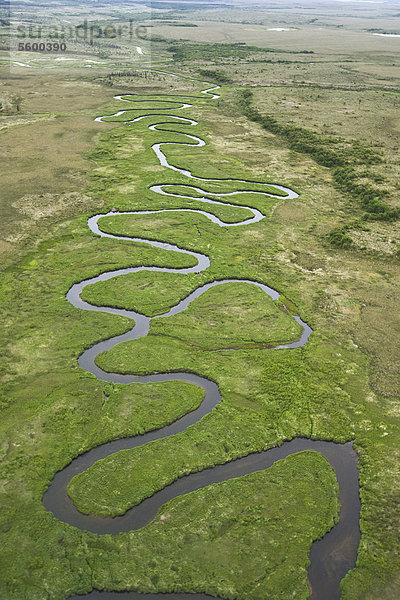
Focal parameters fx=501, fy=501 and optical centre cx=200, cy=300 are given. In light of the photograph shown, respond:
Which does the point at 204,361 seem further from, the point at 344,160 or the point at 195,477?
the point at 344,160

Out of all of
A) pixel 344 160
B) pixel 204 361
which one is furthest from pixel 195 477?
pixel 344 160

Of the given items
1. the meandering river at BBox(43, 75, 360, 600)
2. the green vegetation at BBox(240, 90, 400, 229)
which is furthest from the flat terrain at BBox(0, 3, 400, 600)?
the meandering river at BBox(43, 75, 360, 600)

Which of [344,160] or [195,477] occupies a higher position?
[344,160]

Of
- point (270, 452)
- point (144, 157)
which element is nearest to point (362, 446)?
point (270, 452)

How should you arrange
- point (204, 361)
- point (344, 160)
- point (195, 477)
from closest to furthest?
point (195, 477), point (204, 361), point (344, 160)

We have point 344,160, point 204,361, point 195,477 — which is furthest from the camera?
point 344,160

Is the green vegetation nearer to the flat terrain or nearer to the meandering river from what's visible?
the flat terrain

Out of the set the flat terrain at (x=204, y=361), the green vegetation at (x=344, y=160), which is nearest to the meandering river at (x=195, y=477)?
the flat terrain at (x=204, y=361)

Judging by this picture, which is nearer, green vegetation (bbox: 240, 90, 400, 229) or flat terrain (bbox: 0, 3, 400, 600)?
flat terrain (bbox: 0, 3, 400, 600)
